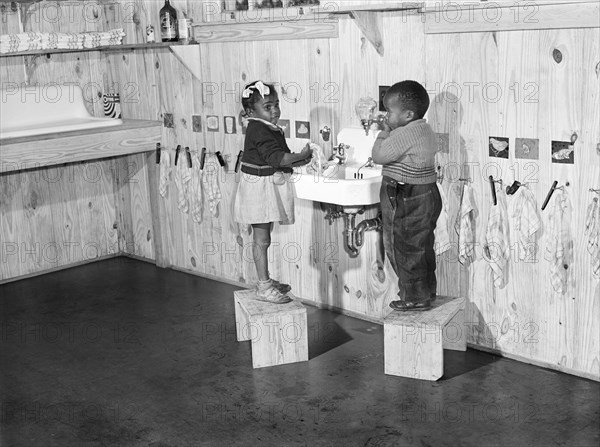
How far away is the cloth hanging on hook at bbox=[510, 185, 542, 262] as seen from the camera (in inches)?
141

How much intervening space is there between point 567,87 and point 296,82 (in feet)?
4.89

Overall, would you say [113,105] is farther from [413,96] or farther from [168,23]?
[413,96]

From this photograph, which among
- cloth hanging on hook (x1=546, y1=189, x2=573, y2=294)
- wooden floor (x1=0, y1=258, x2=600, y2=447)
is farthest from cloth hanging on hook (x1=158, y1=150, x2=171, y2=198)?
cloth hanging on hook (x1=546, y1=189, x2=573, y2=294)

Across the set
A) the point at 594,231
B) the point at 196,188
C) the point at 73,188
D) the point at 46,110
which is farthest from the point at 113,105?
the point at 594,231

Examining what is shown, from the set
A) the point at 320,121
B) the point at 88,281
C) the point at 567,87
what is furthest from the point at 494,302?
the point at 88,281

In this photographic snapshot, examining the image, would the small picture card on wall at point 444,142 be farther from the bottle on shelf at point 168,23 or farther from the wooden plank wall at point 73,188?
the wooden plank wall at point 73,188

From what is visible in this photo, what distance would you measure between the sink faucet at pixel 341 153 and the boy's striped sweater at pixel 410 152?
1.43ft

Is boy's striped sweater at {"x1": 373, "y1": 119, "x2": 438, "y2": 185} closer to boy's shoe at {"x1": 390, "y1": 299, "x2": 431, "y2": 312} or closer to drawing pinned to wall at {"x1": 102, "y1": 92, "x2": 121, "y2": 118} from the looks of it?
boy's shoe at {"x1": 390, "y1": 299, "x2": 431, "y2": 312}

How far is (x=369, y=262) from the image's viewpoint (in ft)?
14.1

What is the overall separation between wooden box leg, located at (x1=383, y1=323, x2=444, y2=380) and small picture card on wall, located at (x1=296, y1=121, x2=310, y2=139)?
1.26 meters

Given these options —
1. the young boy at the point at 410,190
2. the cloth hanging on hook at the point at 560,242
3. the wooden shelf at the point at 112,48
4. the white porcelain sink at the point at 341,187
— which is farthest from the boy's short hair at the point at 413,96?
the wooden shelf at the point at 112,48

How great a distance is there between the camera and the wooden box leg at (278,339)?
379cm

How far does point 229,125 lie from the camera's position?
4.84m

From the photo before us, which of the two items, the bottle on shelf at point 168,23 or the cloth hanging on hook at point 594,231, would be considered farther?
the bottle on shelf at point 168,23
